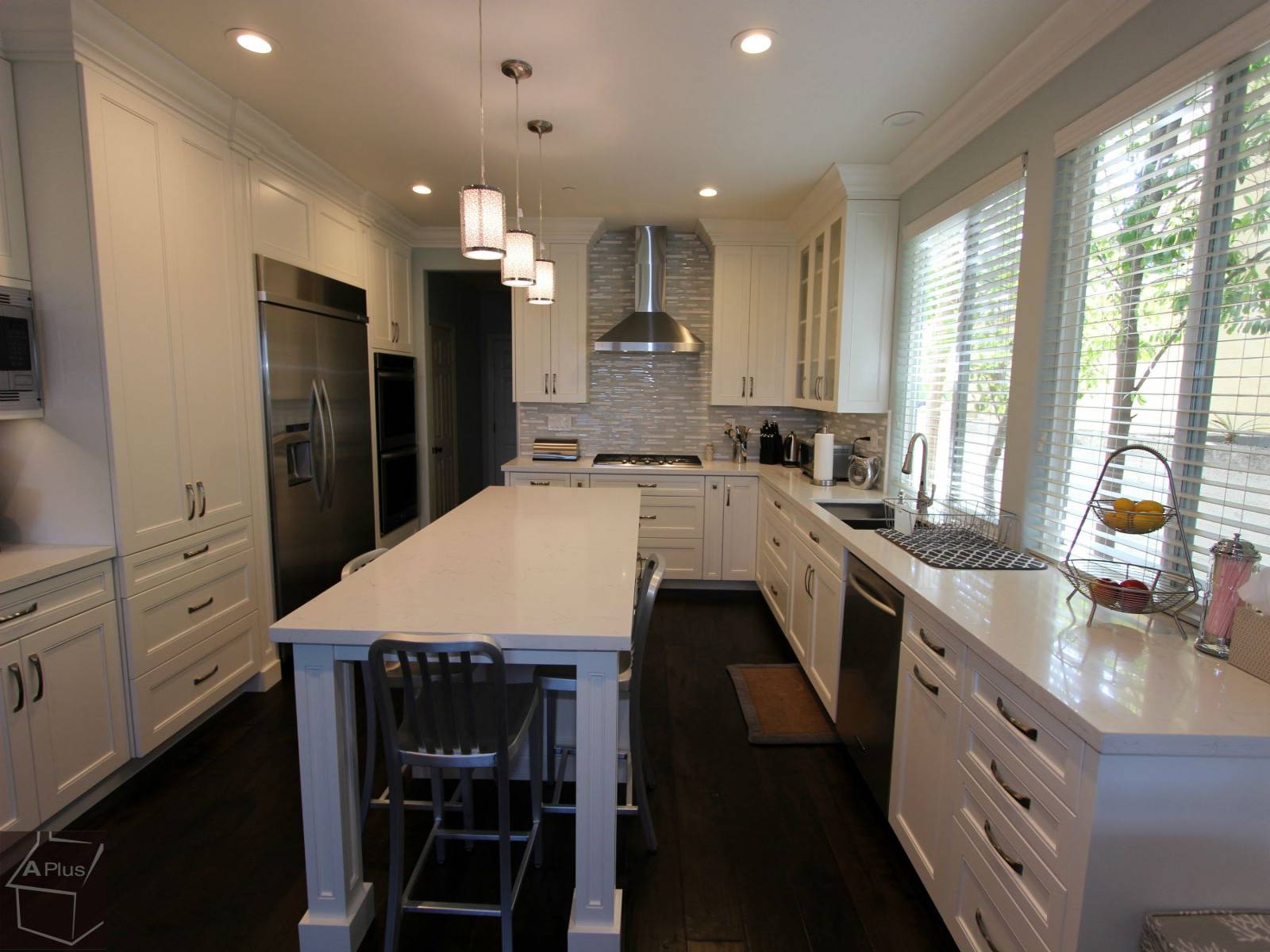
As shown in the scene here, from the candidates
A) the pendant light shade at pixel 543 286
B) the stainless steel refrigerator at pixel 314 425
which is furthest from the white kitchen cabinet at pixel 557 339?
the pendant light shade at pixel 543 286

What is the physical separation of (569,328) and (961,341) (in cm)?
269

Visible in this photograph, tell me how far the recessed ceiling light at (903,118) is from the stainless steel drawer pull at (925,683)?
2.25 metres

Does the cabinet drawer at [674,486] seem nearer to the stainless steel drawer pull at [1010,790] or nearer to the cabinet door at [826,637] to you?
the cabinet door at [826,637]

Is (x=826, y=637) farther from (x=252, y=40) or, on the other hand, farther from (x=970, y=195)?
(x=252, y=40)

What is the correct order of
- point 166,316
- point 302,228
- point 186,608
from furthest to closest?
point 302,228, point 186,608, point 166,316

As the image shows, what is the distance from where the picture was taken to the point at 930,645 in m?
1.72

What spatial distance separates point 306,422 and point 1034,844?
131 inches

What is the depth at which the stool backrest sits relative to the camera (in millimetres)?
1320

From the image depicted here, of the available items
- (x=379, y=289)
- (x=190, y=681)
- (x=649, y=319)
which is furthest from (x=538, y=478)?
(x=190, y=681)

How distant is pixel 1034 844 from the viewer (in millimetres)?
1226

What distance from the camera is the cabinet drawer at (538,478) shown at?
4.34m

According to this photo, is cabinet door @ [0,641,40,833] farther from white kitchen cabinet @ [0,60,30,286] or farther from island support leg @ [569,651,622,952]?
island support leg @ [569,651,622,952]

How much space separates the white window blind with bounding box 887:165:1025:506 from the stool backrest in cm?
199

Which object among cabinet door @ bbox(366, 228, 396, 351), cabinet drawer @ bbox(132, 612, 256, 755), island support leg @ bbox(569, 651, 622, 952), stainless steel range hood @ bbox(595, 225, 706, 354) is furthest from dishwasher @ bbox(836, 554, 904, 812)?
cabinet door @ bbox(366, 228, 396, 351)
